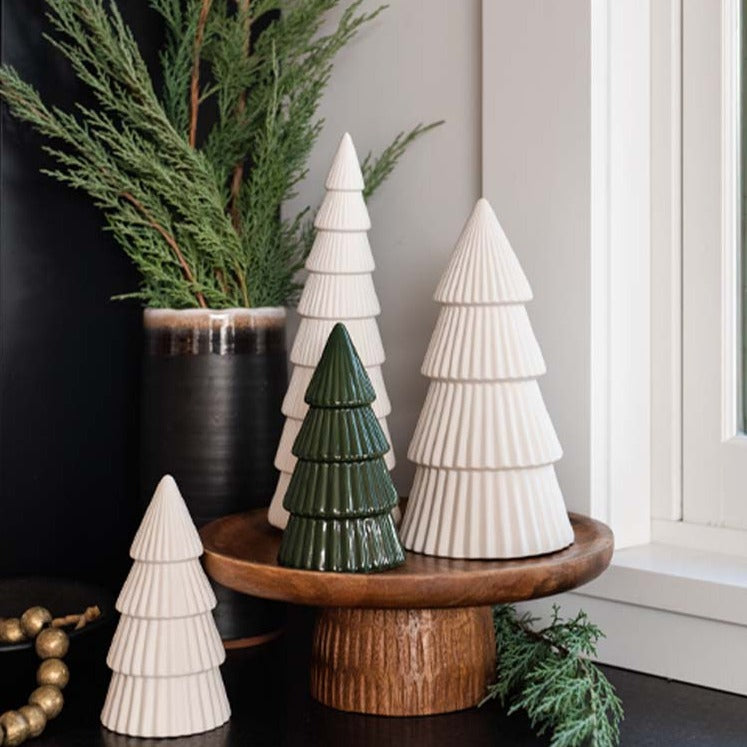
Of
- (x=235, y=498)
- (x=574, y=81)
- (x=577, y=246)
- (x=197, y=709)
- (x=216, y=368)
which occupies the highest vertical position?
(x=574, y=81)

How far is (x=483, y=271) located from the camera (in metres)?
0.93

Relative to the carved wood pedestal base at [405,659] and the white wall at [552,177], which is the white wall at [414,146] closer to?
the white wall at [552,177]

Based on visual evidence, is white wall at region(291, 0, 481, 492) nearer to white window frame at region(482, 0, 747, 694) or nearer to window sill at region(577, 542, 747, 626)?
white window frame at region(482, 0, 747, 694)

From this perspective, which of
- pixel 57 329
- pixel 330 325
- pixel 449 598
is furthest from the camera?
pixel 57 329

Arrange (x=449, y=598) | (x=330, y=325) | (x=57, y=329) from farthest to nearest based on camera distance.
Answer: (x=57, y=329)
(x=330, y=325)
(x=449, y=598)

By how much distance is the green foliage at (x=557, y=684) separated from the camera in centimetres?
83

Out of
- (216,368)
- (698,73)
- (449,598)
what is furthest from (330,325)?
(698,73)

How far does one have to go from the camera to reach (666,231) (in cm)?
107

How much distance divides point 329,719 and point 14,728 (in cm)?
22

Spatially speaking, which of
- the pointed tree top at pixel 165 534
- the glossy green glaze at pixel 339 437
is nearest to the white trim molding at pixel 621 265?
the glossy green glaze at pixel 339 437

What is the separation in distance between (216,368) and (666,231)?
395mm

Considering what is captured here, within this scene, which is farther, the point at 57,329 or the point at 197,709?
the point at 57,329

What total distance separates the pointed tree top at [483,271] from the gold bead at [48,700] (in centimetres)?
39

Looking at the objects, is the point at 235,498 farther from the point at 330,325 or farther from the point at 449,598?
the point at 449,598
